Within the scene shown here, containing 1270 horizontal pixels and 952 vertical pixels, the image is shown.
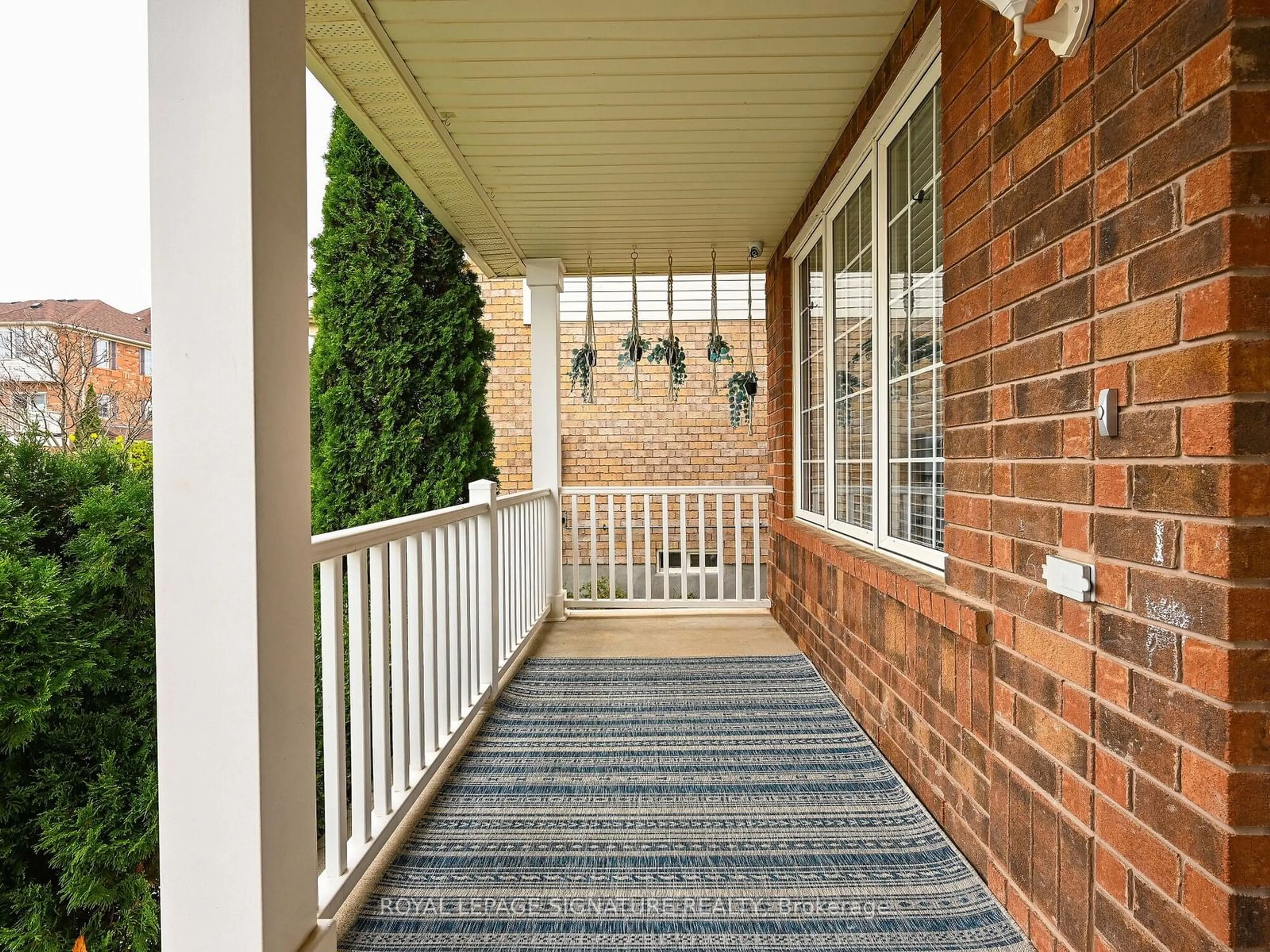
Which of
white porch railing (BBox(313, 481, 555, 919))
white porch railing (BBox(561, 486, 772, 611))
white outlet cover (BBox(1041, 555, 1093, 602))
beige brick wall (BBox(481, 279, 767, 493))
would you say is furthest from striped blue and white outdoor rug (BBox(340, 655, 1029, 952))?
beige brick wall (BBox(481, 279, 767, 493))

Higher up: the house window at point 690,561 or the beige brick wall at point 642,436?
the beige brick wall at point 642,436

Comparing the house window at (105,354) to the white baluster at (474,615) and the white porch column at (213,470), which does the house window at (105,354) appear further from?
the white porch column at (213,470)

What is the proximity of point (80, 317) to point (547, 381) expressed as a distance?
171 inches

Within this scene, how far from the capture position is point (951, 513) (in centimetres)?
192

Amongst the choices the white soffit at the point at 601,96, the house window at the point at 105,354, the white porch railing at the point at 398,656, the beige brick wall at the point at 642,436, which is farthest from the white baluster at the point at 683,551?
the house window at the point at 105,354

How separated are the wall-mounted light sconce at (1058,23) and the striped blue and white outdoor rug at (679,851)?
1.81 metres

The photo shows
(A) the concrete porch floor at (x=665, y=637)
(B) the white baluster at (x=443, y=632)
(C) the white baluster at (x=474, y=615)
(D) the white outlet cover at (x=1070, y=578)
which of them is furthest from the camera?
(A) the concrete porch floor at (x=665, y=637)

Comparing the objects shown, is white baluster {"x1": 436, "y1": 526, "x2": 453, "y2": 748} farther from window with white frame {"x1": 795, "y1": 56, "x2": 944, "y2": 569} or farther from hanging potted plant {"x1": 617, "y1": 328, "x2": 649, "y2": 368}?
hanging potted plant {"x1": 617, "y1": 328, "x2": 649, "y2": 368}

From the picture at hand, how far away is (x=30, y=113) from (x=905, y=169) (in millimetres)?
8964

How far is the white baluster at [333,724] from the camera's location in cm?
159

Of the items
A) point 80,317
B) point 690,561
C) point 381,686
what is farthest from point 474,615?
point 80,317

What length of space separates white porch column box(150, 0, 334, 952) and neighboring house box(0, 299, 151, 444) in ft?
13.0

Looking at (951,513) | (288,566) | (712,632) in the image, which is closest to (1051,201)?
(951,513)

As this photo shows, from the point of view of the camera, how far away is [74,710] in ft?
8.79
